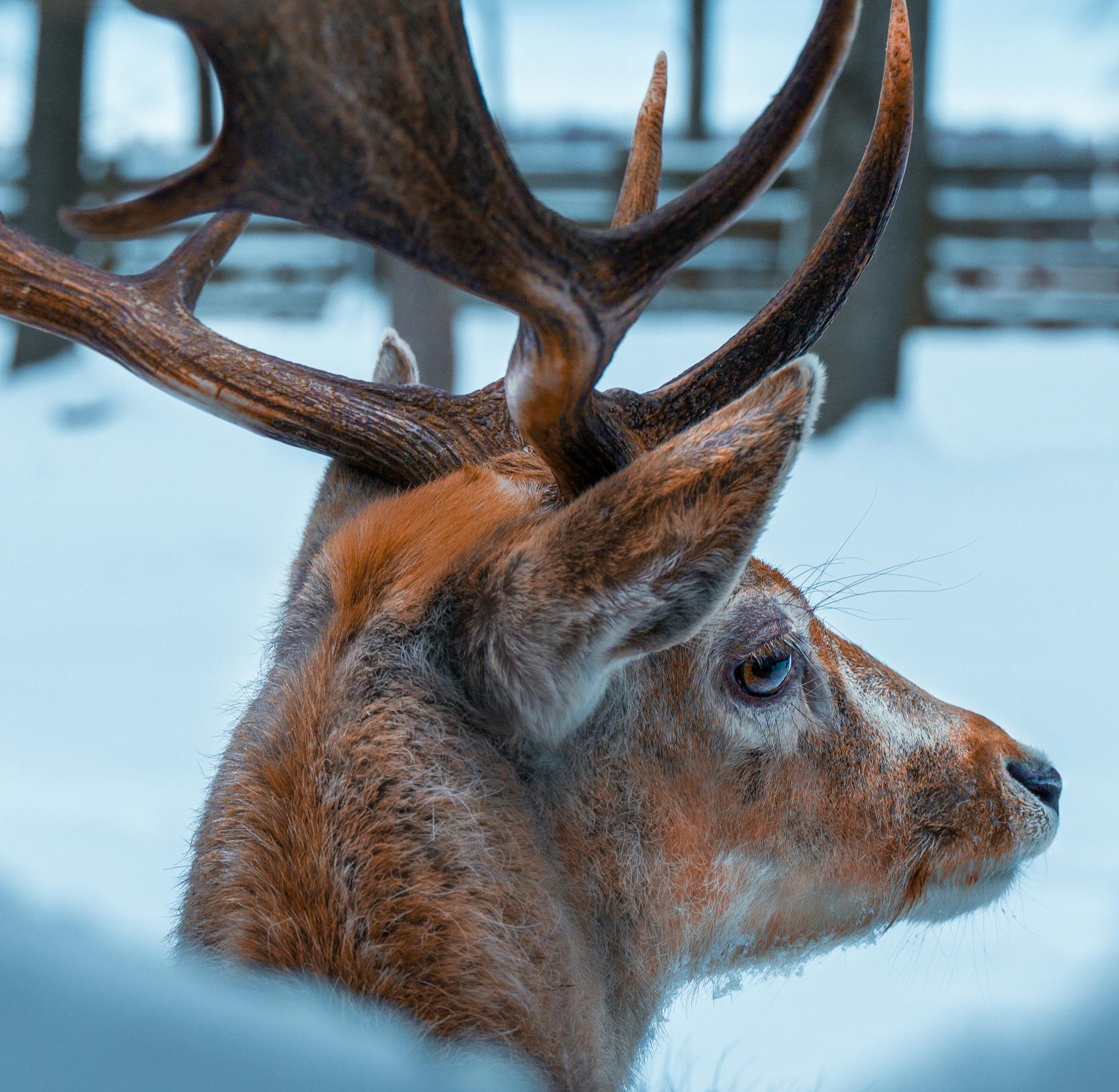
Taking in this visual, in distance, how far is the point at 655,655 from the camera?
6.70 feet

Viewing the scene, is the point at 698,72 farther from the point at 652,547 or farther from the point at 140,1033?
the point at 140,1033

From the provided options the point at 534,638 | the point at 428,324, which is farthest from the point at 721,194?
the point at 428,324

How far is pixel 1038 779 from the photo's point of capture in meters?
2.40

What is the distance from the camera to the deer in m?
1.61

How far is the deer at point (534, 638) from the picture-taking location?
1606 mm

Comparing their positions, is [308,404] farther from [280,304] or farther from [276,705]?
[280,304]

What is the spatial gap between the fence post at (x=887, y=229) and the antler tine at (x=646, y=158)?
20.1ft

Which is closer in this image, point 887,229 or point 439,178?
point 439,178

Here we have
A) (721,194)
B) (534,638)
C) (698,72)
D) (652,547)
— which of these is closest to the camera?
(652,547)

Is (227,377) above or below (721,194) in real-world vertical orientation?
below

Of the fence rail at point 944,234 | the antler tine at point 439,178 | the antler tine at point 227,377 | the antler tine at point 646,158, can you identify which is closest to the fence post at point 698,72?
the fence rail at point 944,234

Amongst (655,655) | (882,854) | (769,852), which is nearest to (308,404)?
(655,655)

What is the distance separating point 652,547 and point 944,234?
43.0 feet

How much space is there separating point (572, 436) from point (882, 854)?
3.40 feet
